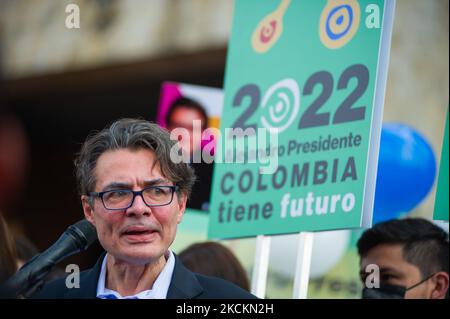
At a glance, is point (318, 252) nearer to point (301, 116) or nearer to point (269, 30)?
point (301, 116)

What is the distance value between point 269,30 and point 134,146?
4.48ft

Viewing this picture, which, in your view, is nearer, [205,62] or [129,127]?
[129,127]

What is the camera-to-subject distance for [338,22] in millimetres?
3066

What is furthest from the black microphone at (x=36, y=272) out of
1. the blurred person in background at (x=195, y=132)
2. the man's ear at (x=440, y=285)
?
the blurred person in background at (x=195, y=132)

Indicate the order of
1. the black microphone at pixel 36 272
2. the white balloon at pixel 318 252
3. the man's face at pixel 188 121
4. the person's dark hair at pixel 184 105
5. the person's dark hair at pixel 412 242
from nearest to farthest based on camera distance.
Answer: the black microphone at pixel 36 272 < the person's dark hair at pixel 412 242 < the white balloon at pixel 318 252 < the man's face at pixel 188 121 < the person's dark hair at pixel 184 105

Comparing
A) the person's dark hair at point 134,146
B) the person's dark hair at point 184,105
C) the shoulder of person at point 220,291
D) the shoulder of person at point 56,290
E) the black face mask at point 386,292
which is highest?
the person's dark hair at point 184,105

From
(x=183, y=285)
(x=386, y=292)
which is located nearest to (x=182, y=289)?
(x=183, y=285)

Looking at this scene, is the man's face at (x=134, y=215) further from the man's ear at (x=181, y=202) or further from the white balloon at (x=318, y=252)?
the white balloon at (x=318, y=252)

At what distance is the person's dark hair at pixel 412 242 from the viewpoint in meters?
3.19

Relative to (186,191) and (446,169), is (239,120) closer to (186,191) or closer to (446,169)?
(446,169)

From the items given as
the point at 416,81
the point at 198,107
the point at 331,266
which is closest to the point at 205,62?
the point at 416,81
